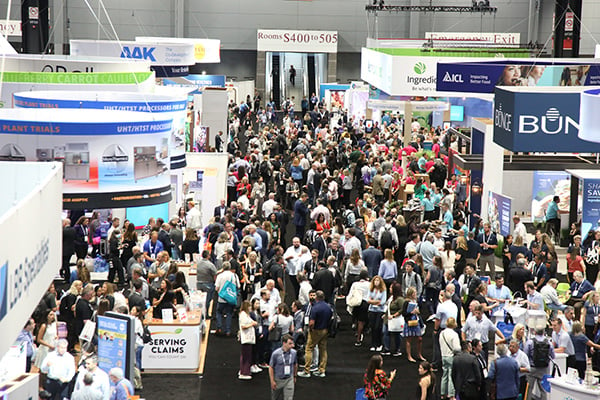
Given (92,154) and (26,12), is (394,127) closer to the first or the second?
(26,12)

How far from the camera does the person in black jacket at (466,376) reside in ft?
32.7

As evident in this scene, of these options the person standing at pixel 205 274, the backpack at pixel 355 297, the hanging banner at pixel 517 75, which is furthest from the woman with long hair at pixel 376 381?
the hanging banner at pixel 517 75

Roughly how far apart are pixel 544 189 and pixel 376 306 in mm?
8250

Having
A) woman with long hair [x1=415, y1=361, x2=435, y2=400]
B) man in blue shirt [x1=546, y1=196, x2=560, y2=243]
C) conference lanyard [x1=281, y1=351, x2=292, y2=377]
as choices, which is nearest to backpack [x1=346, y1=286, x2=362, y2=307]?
conference lanyard [x1=281, y1=351, x2=292, y2=377]

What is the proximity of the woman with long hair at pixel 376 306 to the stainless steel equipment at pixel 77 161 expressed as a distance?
150 inches

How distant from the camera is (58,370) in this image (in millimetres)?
9578

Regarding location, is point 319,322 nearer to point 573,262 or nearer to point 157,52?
point 573,262

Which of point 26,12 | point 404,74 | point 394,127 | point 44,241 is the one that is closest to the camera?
point 44,241

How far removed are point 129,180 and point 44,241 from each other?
6.42 metres

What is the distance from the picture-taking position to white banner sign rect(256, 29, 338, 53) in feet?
147

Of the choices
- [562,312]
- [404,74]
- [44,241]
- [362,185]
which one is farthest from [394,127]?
[44,241]

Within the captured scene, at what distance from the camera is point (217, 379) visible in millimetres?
11648

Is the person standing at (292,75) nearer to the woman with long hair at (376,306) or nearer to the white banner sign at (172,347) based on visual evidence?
the woman with long hair at (376,306)

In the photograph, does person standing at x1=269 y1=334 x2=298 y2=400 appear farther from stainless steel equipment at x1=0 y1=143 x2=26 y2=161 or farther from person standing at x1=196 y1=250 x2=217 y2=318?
stainless steel equipment at x1=0 y1=143 x2=26 y2=161
